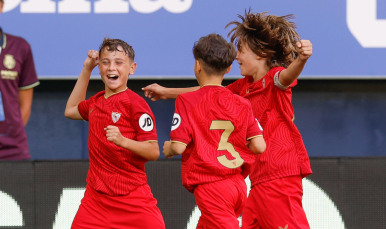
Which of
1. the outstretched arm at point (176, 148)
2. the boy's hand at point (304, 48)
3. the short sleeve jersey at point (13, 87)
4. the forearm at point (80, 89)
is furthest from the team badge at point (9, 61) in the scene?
the boy's hand at point (304, 48)

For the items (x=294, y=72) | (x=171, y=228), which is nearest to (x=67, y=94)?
(x=171, y=228)

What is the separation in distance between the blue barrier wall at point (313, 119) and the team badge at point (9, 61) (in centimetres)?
116

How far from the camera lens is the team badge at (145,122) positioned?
263cm

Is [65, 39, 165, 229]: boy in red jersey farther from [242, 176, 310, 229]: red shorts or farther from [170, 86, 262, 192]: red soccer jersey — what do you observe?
[242, 176, 310, 229]: red shorts

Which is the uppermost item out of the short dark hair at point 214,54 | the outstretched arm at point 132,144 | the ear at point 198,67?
the short dark hair at point 214,54

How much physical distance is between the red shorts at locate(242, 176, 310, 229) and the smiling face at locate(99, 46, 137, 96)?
0.97 m

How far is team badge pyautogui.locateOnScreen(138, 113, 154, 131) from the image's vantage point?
2.63m

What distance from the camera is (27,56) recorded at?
3721 millimetres

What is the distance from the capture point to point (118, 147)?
2.65 metres

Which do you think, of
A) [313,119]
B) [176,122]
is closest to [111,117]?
[176,122]

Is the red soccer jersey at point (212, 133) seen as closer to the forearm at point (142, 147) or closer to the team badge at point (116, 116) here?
the forearm at point (142, 147)

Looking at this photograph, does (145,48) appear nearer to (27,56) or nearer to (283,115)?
(27,56)

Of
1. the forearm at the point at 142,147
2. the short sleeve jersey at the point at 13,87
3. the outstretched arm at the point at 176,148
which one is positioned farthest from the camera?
the short sleeve jersey at the point at 13,87

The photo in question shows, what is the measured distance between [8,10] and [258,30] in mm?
2565
